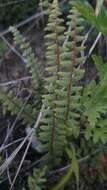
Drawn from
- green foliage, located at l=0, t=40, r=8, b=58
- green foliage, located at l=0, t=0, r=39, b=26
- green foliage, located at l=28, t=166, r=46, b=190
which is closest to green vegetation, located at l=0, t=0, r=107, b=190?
green foliage, located at l=28, t=166, r=46, b=190

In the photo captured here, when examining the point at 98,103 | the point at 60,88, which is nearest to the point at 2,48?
the point at 60,88

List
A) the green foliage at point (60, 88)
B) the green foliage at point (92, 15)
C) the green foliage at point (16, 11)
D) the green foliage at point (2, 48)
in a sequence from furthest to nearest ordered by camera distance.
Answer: the green foliage at point (16, 11), the green foliage at point (2, 48), the green foliage at point (60, 88), the green foliage at point (92, 15)

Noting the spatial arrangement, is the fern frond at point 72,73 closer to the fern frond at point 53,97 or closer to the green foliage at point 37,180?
the fern frond at point 53,97

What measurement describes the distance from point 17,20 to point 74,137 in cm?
85

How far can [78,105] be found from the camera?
1605 millimetres

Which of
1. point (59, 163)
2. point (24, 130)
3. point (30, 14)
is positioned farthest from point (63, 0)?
point (59, 163)

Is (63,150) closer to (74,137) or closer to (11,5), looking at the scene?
(74,137)

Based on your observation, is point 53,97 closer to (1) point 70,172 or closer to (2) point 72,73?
(2) point 72,73

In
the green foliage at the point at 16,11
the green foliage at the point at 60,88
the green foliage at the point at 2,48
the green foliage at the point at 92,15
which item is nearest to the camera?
the green foliage at the point at 92,15

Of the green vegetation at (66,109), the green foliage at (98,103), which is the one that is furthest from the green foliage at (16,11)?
the green foliage at (98,103)

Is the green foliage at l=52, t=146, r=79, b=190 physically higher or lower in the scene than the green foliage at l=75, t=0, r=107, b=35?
lower

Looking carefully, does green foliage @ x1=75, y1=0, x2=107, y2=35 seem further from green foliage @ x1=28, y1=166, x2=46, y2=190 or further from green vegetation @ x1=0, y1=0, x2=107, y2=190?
green foliage @ x1=28, y1=166, x2=46, y2=190

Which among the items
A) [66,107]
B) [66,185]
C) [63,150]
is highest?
[66,107]

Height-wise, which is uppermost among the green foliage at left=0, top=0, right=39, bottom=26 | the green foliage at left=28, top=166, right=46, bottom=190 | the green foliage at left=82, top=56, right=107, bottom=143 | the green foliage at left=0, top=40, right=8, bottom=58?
the green foliage at left=0, top=0, right=39, bottom=26
